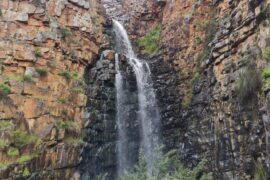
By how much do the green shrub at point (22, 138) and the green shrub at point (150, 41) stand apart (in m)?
11.0

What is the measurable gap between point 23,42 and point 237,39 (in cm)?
976

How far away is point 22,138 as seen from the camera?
547 inches

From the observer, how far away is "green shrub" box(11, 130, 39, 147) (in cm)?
1372

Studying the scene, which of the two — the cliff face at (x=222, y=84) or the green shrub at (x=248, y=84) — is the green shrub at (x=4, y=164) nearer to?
the cliff face at (x=222, y=84)

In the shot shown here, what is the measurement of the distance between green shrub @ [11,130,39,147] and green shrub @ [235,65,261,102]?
870 centimetres

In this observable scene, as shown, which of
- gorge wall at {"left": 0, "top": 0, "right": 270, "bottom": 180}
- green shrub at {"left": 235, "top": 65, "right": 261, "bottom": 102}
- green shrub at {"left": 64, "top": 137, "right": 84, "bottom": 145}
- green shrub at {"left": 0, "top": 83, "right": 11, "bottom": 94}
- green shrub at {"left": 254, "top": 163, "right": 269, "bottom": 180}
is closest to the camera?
green shrub at {"left": 254, "top": 163, "right": 269, "bottom": 180}

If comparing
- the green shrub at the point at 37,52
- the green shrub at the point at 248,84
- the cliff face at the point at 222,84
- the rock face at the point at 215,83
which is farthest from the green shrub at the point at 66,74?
the green shrub at the point at 248,84

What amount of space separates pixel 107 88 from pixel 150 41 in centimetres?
667

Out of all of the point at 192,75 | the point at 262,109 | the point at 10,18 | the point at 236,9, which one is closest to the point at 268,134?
the point at 262,109

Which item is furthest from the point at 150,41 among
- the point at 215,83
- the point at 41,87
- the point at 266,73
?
the point at 266,73

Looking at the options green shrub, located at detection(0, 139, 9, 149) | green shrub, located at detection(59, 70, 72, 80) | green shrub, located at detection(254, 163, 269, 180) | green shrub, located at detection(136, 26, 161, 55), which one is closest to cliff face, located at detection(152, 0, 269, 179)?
green shrub, located at detection(254, 163, 269, 180)

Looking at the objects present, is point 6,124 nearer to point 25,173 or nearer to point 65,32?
point 25,173

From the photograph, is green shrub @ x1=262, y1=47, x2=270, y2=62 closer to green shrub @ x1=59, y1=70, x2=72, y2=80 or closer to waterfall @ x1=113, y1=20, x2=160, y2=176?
waterfall @ x1=113, y1=20, x2=160, y2=176

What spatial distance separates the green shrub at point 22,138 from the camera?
45.0 feet
